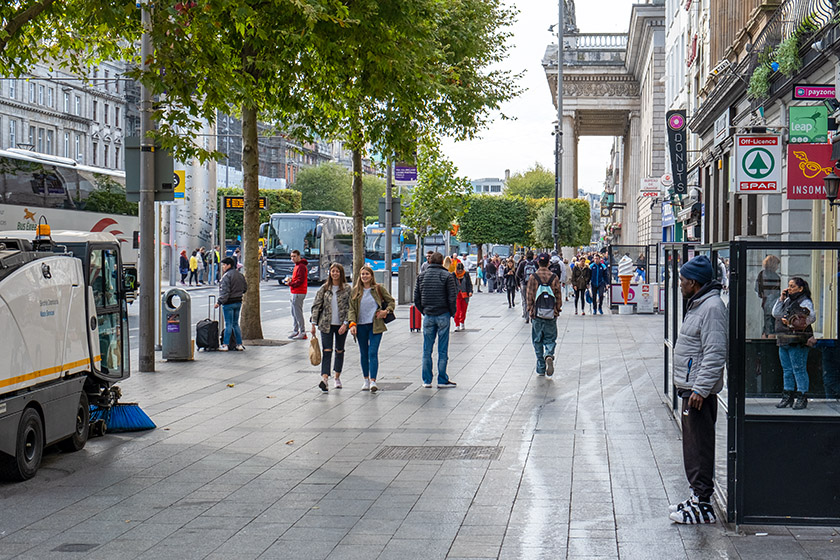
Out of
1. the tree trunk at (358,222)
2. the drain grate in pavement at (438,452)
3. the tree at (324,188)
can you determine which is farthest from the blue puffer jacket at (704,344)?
the tree at (324,188)

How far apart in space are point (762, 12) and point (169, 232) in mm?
38539

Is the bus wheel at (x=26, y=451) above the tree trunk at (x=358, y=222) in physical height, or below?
below

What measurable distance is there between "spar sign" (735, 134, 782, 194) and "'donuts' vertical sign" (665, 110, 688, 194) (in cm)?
1925

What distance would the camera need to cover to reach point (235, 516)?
7.35 metres

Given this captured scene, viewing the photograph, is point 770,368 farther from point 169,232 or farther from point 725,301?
point 169,232

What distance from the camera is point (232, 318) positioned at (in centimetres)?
1966

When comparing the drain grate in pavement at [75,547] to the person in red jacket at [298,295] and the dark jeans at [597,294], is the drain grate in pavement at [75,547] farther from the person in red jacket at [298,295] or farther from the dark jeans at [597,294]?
the dark jeans at [597,294]

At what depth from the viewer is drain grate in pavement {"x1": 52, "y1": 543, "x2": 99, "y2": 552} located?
651 centimetres

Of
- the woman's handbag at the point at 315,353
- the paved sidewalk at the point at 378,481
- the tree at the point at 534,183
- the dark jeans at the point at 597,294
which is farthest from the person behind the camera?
the tree at the point at 534,183

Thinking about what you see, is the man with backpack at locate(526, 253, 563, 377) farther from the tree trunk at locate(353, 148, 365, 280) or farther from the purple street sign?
the purple street sign

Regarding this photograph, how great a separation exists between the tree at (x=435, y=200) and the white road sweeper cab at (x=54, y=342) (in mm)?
31007

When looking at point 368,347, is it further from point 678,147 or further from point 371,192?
point 371,192

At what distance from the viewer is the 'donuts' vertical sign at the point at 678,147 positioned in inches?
1455

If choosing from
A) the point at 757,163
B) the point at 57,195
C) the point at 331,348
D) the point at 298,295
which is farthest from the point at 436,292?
the point at 57,195
